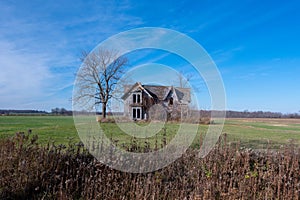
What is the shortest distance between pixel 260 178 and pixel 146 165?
87.2 inches

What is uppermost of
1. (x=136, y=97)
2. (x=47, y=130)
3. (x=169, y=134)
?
(x=136, y=97)

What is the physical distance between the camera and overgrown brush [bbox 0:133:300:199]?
3.73 meters

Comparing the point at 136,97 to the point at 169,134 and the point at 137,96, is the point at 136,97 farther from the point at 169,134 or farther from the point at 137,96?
the point at 169,134

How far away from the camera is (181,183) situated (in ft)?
13.7

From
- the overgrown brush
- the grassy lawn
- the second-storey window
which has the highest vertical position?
the second-storey window

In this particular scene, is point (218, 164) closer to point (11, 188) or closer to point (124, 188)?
point (124, 188)

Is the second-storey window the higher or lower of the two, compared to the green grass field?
higher

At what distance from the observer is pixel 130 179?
4.22 m

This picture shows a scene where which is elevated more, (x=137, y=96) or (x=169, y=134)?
(x=137, y=96)

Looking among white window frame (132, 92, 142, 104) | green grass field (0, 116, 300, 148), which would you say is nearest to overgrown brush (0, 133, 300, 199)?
green grass field (0, 116, 300, 148)

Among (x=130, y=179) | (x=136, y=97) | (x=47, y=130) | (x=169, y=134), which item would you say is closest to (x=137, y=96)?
(x=136, y=97)

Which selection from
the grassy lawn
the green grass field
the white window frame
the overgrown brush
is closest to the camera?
the overgrown brush

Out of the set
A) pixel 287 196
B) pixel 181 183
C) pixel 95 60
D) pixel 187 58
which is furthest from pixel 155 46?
pixel 287 196

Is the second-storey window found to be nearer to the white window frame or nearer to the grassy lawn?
the white window frame
